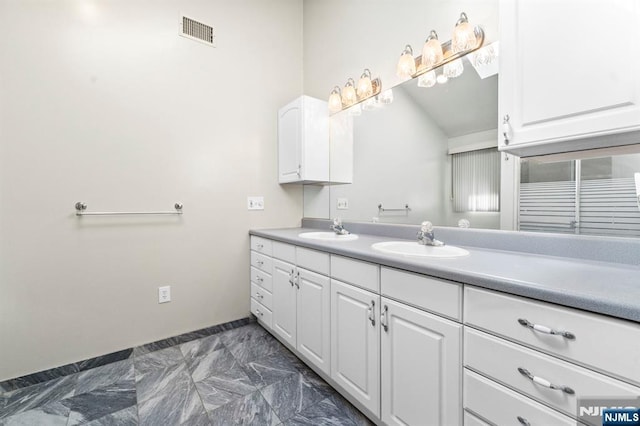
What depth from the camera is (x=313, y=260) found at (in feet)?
5.16

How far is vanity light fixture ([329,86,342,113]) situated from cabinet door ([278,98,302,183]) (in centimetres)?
26

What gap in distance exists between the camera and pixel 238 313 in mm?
2344

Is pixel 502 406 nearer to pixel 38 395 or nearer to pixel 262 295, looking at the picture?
pixel 262 295

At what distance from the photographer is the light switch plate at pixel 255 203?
2.38m

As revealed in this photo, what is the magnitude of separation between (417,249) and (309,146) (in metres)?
1.24

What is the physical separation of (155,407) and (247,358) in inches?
22.4

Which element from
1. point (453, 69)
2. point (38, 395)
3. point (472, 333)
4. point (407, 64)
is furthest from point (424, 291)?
point (38, 395)

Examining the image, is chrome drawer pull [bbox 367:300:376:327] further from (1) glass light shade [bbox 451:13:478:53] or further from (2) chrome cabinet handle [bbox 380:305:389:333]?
(1) glass light shade [bbox 451:13:478:53]

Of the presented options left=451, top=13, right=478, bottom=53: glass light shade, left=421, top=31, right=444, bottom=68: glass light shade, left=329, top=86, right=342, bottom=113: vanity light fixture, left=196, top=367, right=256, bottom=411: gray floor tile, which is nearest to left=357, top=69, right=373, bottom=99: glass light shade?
left=329, top=86, right=342, bottom=113: vanity light fixture

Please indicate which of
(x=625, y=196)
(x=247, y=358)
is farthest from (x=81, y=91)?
(x=625, y=196)

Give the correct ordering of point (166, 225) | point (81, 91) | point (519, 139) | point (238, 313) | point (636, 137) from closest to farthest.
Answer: point (636, 137)
point (519, 139)
point (81, 91)
point (166, 225)
point (238, 313)

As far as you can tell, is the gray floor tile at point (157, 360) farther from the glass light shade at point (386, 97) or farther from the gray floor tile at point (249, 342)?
the glass light shade at point (386, 97)

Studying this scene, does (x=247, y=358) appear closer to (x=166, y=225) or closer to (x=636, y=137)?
(x=166, y=225)

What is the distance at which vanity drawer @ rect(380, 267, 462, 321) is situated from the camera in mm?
917
